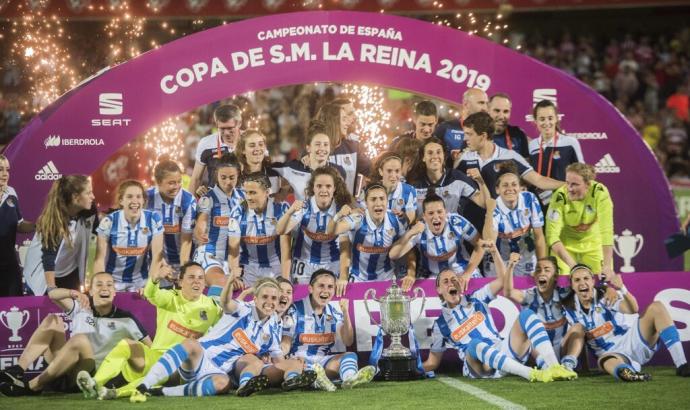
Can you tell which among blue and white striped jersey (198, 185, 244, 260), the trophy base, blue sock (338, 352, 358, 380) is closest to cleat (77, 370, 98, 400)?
blue sock (338, 352, 358, 380)

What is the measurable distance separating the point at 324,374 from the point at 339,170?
2683mm

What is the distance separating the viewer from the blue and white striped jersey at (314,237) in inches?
338

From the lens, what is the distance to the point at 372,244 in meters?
8.50

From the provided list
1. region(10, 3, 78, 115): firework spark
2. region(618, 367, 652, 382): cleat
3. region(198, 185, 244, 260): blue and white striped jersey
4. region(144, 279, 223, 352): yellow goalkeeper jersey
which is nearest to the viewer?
region(618, 367, 652, 382): cleat

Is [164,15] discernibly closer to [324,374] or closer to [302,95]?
[302,95]

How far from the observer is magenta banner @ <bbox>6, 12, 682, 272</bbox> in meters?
9.65

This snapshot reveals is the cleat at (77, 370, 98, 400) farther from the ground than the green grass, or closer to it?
farther from the ground

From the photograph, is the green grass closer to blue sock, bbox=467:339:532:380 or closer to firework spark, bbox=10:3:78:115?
blue sock, bbox=467:339:532:380

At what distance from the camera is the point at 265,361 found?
24.3 feet

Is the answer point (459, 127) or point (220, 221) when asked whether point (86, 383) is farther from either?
point (459, 127)

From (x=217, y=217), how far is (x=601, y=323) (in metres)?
3.31

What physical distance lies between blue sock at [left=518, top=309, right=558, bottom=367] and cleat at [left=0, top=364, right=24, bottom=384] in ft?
11.2

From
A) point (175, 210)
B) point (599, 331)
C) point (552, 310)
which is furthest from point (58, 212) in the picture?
point (599, 331)

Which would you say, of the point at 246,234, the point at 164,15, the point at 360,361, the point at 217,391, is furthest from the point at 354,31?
the point at 164,15
